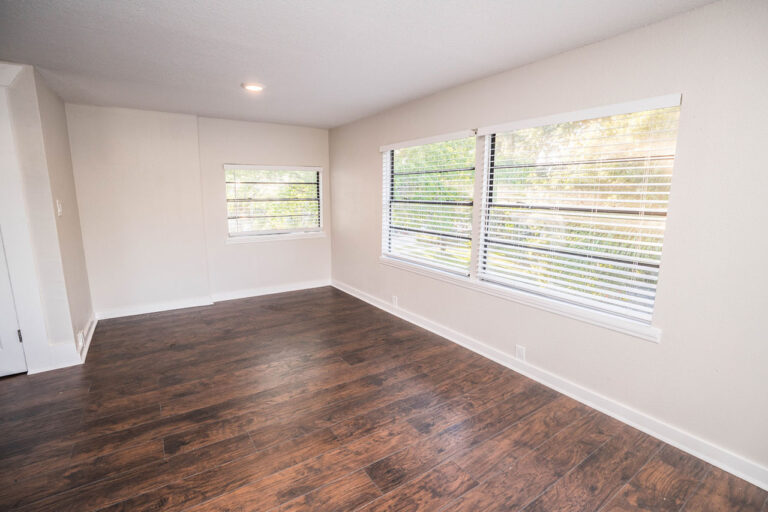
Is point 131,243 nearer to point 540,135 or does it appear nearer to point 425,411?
point 425,411

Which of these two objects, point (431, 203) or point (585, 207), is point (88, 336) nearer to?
point (431, 203)

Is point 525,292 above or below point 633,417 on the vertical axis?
above

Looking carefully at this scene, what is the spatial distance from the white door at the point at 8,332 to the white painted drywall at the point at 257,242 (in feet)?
6.90

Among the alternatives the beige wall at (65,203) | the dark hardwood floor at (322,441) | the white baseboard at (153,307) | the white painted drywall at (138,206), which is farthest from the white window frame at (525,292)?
Answer: the beige wall at (65,203)

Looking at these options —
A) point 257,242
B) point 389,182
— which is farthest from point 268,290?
point 389,182

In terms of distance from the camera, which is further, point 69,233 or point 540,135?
point 69,233

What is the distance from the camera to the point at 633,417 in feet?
7.60

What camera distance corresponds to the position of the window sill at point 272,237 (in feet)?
16.4

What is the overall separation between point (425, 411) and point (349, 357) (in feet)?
3.37

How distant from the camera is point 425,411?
96.8 inches

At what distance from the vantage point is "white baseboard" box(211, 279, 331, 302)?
5012 millimetres

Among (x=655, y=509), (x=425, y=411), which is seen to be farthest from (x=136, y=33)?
(x=655, y=509)

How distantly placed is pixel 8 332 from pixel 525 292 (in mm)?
A: 4183

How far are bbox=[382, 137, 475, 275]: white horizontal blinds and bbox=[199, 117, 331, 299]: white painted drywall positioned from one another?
1.59 meters
